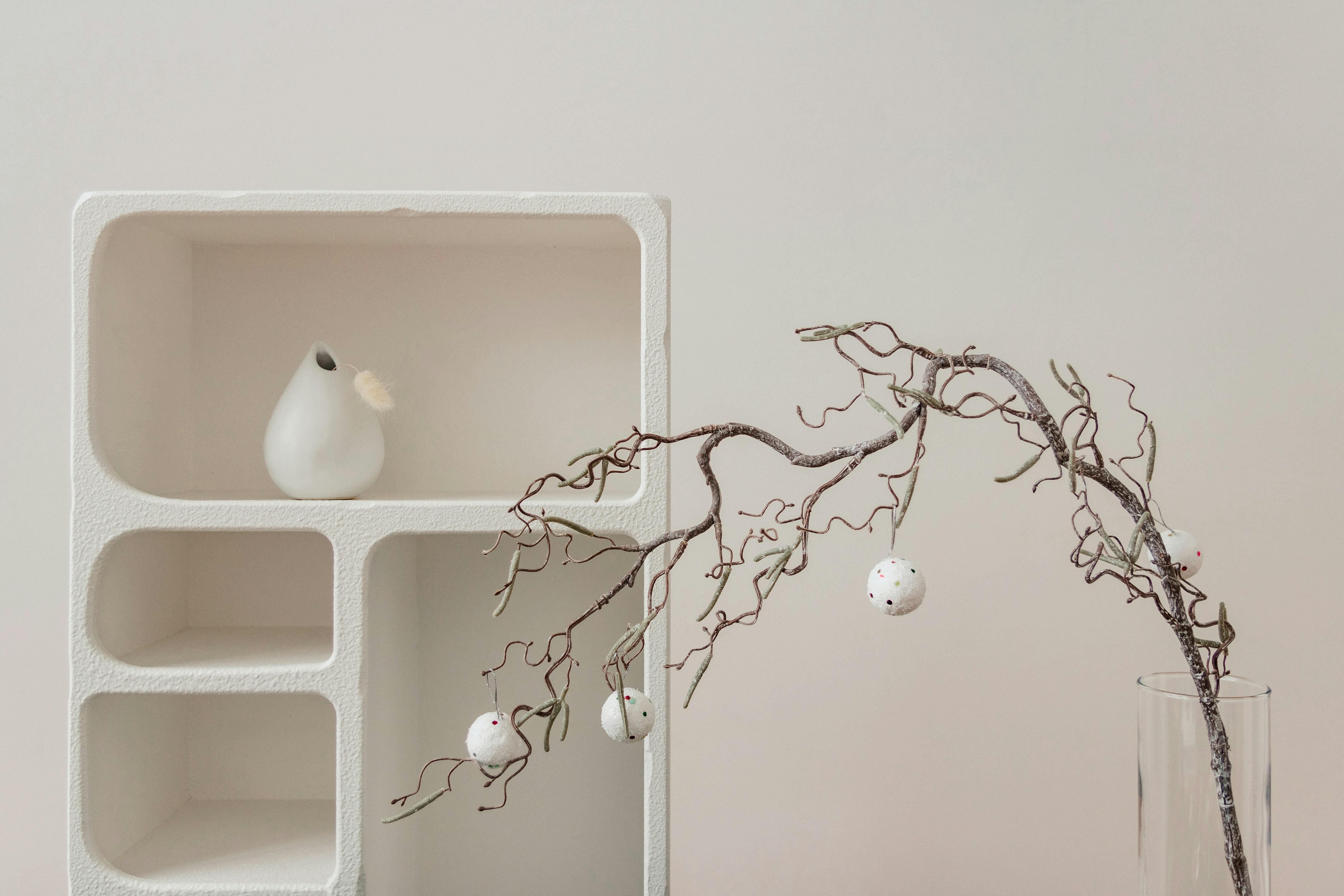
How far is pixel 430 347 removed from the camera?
42.7 inches

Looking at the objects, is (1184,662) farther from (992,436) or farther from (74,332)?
(74,332)

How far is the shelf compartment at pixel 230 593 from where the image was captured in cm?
97

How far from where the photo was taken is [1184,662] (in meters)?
1.37

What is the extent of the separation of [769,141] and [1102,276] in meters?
0.51

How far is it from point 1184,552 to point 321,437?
29.6 inches

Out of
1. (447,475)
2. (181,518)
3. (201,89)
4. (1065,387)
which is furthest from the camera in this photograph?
(201,89)

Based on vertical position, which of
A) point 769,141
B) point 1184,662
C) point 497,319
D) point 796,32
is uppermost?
point 796,32

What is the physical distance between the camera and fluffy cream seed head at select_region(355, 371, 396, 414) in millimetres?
918

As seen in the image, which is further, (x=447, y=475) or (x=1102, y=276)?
(x=1102, y=276)

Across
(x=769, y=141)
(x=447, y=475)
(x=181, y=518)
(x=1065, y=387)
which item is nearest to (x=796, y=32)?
(x=769, y=141)

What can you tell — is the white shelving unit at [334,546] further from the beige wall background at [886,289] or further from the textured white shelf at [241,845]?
the beige wall background at [886,289]

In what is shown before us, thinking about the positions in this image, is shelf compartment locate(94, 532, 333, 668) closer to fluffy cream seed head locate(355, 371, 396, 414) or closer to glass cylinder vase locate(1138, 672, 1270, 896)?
fluffy cream seed head locate(355, 371, 396, 414)

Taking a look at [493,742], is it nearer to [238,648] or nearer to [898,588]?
[898,588]

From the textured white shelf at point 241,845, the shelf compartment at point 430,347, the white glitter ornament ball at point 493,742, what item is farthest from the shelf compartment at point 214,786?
the white glitter ornament ball at point 493,742
